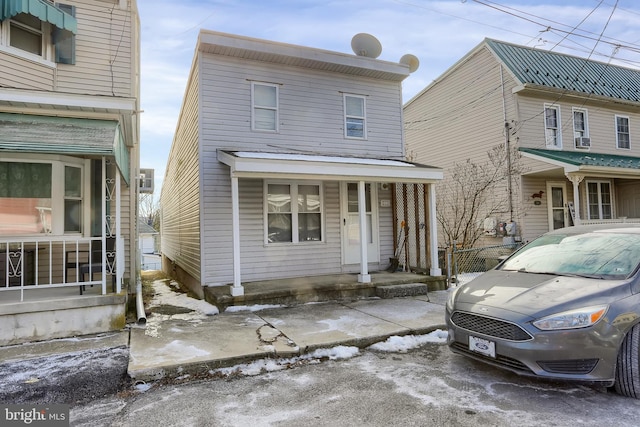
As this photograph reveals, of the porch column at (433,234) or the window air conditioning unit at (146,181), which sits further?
the window air conditioning unit at (146,181)

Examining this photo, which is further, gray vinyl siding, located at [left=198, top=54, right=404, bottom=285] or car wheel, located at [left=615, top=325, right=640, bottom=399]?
gray vinyl siding, located at [left=198, top=54, right=404, bottom=285]

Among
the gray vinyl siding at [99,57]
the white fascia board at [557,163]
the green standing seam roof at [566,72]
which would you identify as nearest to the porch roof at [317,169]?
the gray vinyl siding at [99,57]

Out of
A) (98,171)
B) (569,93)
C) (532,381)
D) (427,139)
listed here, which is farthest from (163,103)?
(569,93)

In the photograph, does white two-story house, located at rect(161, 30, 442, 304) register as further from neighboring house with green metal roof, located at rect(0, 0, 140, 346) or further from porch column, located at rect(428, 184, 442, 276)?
neighboring house with green metal roof, located at rect(0, 0, 140, 346)

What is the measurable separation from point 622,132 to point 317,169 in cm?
1390

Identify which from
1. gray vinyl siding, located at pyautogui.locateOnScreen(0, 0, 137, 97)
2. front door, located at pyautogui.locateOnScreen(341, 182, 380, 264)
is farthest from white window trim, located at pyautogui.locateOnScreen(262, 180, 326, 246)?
gray vinyl siding, located at pyautogui.locateOnScreen(0, 0, 137, 97)

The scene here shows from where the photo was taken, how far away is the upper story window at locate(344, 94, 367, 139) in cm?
965

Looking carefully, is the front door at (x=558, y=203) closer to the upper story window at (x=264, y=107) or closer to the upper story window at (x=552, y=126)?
the upper story window at (x=552, y=126)

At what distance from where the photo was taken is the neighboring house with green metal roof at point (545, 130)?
41.1ft

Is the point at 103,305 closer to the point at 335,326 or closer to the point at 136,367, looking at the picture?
the point at 136,367

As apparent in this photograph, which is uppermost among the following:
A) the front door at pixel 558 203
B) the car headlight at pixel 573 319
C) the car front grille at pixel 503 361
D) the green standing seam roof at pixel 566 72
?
the green standing seam roof at pixel 566 72

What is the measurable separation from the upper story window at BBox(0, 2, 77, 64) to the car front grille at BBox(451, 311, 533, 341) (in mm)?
7682

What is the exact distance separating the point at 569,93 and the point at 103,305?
1498cm

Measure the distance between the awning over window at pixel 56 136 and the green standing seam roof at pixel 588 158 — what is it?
11534mm
